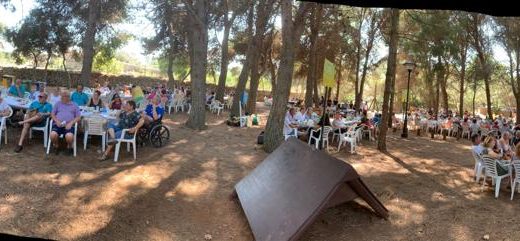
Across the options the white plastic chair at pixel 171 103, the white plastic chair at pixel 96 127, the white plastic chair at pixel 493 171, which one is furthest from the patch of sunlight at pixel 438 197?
the white plastic chair at pixel 171 103

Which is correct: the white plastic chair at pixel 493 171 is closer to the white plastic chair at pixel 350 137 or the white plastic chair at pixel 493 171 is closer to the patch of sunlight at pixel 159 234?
the white plastic chair at pixel 350 137

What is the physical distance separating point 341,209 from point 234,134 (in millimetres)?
6517

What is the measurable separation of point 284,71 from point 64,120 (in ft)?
14.5

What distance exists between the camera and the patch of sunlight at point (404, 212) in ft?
20.9

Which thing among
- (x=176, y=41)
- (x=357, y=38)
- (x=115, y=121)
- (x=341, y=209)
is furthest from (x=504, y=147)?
(x=176, y=41)

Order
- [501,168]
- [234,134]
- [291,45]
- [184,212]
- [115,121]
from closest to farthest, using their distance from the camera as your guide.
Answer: [184,212], [501,168], [115,121], [291,45], [234,134]

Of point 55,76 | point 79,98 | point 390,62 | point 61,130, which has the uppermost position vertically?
point 390,62

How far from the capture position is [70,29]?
2722 centimetres

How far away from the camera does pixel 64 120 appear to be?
820 centimetres

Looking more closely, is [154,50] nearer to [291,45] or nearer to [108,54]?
[108,54]

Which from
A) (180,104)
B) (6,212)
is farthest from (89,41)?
(6,212)

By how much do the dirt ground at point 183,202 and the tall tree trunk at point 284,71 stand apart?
0.80 metres

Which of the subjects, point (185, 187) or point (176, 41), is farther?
point (176, 41)

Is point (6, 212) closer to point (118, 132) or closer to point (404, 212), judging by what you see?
point (118, 132)
